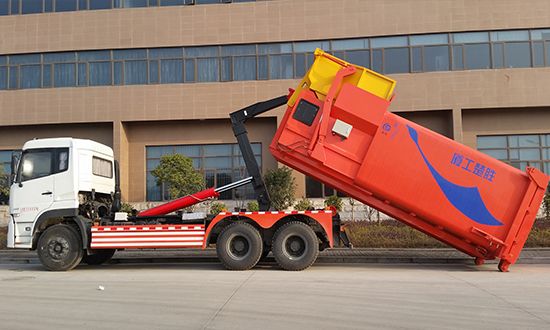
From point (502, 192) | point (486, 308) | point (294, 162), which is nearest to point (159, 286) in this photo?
point (294, 162)

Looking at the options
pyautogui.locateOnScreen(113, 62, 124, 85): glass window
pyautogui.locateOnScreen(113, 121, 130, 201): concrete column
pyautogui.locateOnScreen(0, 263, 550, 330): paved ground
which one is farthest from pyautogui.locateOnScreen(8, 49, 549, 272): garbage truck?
pyautogui.locateOnScreen(113, 62, 124, 85): glass window

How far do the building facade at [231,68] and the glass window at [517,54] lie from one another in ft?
0.22

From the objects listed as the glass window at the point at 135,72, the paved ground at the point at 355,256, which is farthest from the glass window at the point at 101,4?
the paved ground at the point at 355,256

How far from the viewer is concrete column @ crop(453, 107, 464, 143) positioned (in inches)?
1009

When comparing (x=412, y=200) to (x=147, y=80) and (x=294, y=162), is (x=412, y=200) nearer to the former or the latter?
(x=294, y=162)

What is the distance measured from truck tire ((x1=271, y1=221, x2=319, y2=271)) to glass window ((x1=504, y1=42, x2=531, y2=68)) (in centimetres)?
1924

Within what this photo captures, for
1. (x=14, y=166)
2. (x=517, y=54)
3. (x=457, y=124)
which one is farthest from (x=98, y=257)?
(x=517, y=54)

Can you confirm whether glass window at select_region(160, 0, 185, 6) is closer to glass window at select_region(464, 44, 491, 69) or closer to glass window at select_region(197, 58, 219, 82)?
glass window at select_region(197, 58, 219, 82)

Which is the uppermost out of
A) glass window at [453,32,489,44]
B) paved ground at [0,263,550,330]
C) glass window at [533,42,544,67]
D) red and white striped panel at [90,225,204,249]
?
glass window at [453,32,489,44]

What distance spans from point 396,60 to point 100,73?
1593cm

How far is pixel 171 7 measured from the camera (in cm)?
2730

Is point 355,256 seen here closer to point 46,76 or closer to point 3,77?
point 46,76

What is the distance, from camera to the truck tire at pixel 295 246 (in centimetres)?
1161

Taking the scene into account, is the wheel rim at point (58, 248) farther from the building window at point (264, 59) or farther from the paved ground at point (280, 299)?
the building window at point (264, 59)
